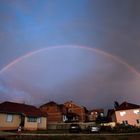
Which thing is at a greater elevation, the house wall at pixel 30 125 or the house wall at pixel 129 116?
the house wall at pixel 129 116

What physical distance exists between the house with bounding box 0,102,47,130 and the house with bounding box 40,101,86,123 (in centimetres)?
1932

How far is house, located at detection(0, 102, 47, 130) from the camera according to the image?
39.6 metres

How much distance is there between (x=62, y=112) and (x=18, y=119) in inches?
1172

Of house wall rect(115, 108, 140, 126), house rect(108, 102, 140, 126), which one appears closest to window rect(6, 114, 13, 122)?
house rect(108, 102, 140, 126)

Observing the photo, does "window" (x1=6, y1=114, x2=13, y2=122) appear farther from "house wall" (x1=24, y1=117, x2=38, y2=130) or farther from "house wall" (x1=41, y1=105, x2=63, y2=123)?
"house wall" (x1=41, y1=105, x2=63, y2=123)

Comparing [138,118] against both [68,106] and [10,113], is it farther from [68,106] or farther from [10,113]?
[10,113]

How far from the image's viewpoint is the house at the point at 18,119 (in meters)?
39.6

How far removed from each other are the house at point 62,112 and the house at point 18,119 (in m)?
19.3

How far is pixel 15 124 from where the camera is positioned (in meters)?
41.8

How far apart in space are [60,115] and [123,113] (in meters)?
22.6

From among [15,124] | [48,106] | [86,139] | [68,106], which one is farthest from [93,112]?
[86,139]

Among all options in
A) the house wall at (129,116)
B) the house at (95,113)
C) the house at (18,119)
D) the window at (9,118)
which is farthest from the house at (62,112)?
the window at (9,118)

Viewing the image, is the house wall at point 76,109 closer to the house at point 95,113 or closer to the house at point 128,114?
the house at point 128,114

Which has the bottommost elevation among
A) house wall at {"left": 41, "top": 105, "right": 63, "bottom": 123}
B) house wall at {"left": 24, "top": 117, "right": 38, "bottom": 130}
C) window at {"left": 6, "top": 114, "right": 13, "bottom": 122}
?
house wall at {"left": 24, "top": 117, "right": 38, "bottom": 130}
